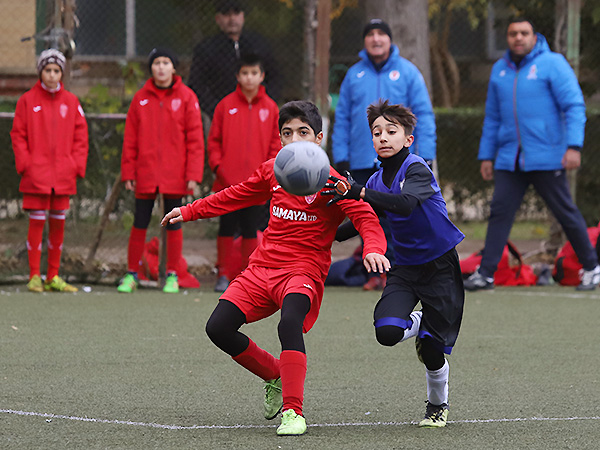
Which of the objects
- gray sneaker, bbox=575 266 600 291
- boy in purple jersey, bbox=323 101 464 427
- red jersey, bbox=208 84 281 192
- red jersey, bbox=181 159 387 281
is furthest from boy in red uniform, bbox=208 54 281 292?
boy in purple jersey, bbox=323 101 464 427

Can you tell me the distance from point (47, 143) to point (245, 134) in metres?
1.75

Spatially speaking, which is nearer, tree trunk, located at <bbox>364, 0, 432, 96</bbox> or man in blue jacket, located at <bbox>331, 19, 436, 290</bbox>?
man in blue jacket, located at <bbox>331, 19, 436, 290</bbox>

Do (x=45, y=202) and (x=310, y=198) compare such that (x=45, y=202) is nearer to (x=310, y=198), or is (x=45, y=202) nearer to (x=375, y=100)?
(x=375, y=100)

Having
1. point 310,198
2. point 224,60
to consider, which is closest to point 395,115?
point 310,198

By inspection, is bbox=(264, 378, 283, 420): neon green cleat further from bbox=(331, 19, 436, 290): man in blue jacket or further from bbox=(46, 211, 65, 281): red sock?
bbox=(46, 211, 65, 281): red sock

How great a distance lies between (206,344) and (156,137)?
307 cm

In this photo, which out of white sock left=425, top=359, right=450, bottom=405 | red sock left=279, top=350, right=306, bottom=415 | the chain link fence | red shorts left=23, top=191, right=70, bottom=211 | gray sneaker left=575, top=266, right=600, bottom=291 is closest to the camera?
red sock left=279, top=350, right=306, bottom=415

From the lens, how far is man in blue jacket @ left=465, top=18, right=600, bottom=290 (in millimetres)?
10016

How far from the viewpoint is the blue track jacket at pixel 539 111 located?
9.98 metres

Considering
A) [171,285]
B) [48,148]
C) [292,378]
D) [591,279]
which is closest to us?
[292,378]

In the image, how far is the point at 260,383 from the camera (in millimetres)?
6086

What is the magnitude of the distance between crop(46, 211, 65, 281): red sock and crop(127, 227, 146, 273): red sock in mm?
623

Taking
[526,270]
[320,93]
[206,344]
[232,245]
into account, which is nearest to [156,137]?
[232,245]

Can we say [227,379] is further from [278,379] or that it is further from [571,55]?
[571,55]
